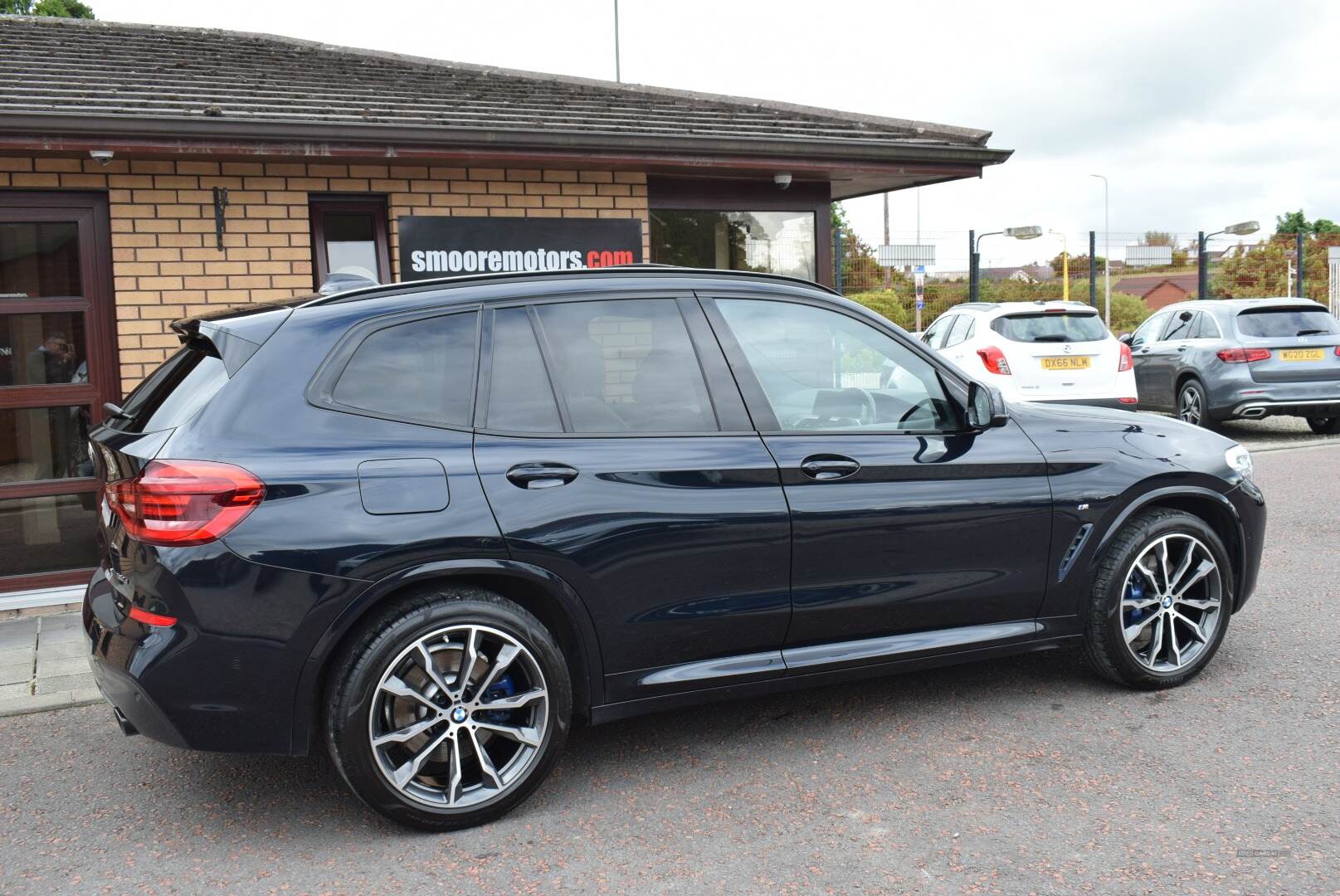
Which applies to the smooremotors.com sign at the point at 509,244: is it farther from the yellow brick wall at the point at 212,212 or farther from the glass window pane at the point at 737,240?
the glass window pane at the point at 737,240

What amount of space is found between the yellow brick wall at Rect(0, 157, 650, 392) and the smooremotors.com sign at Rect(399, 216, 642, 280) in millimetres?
101

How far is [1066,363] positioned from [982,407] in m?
8.82

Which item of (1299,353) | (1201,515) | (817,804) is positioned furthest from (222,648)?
(1299,353)

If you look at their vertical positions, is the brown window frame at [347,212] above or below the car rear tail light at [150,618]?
above

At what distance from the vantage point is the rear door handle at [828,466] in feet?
13.3

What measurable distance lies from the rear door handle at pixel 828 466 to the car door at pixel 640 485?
0.46 ft

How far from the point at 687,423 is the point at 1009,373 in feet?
30.3

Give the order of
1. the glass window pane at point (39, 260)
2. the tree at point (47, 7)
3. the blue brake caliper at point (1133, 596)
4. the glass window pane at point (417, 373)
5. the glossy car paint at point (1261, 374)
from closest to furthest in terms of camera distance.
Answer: the glass window pane at point (417, 373) → the blue brake caliper at point (1133, 596) → the glass window pane at point (39, 260) → the glossy car paint at point (1261, 374) → the tree at point (47, 7)

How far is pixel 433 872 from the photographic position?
11.0 ft

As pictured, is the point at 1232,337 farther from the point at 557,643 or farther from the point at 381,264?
the point at 557,643

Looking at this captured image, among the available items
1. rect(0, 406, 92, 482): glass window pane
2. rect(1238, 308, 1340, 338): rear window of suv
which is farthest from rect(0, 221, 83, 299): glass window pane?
rect(1238, 308, 1340, 338): rear window of suv

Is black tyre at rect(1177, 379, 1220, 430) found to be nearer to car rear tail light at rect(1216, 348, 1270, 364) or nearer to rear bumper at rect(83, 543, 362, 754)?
car rear tail light at rect(1216, 348, 1270, 364)

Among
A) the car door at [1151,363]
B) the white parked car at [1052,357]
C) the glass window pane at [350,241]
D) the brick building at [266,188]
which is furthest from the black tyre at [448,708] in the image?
the car door at [1151,363]

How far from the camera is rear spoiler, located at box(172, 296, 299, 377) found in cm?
361
